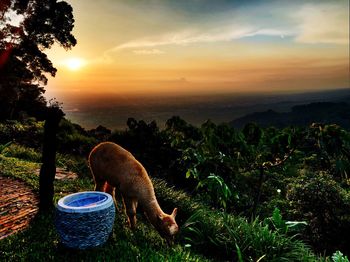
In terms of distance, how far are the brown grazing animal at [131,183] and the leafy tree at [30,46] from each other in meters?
17.7

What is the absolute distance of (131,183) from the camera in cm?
700

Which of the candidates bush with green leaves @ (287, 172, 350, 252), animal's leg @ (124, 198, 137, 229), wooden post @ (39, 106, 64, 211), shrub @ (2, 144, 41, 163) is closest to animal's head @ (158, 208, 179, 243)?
animal's leg @ (124, 198, 137, 229)

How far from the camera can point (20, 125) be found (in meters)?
19.4

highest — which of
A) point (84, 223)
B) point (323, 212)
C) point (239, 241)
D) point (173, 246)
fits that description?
point (84, 223)

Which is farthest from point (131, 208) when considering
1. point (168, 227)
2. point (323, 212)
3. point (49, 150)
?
point (323, 212)

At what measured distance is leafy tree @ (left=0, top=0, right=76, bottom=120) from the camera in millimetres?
23297

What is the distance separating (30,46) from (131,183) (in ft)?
71.1

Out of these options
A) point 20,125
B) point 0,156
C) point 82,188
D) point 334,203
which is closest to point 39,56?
point 20,125

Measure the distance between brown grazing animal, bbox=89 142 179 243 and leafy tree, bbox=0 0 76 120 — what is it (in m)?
17.7

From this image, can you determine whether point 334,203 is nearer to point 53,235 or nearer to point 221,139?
point 221,139

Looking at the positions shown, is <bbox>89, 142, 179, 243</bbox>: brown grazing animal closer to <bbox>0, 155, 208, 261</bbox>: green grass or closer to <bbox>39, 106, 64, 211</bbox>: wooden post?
<bbox>0, 155, 208, 261</bbox>: green grass

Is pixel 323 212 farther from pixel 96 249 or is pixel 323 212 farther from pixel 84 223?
pixel 84 223

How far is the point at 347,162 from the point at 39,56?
24.0 m

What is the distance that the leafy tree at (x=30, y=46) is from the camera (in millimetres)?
23297
